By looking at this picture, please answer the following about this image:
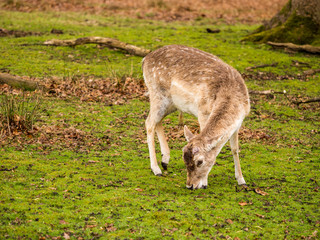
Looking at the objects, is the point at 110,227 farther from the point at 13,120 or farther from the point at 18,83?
the point at 18,83

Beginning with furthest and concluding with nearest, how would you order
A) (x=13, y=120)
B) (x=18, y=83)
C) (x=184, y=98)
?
(x=18, y=83)
(x=13, y=120)
(x=184, y=98)

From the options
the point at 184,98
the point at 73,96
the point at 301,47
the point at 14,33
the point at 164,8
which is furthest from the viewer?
the point at 164,8

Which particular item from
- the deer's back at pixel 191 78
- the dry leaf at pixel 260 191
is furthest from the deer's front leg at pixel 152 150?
the dry leaf at pixel 260 191

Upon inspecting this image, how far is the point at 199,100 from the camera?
757cm

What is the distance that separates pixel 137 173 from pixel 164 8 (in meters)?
21.1

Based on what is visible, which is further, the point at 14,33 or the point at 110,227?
the point at 14,33

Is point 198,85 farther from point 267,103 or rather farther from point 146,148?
point 267,103

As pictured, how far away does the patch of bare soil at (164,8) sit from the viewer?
1022 inches

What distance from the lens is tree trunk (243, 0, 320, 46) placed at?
699 inches

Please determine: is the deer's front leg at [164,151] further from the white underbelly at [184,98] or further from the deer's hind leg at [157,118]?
the white underbelly at [184,98]

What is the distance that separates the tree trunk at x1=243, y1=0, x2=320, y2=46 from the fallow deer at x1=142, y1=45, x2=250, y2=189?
10653 millimetres

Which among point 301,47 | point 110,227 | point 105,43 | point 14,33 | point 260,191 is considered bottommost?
point 14,33

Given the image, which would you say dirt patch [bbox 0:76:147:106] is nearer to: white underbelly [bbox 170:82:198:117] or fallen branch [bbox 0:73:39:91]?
fallen branch [bbox 0:73:39:91]

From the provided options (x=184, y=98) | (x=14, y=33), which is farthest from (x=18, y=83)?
(x=14, y=33)
